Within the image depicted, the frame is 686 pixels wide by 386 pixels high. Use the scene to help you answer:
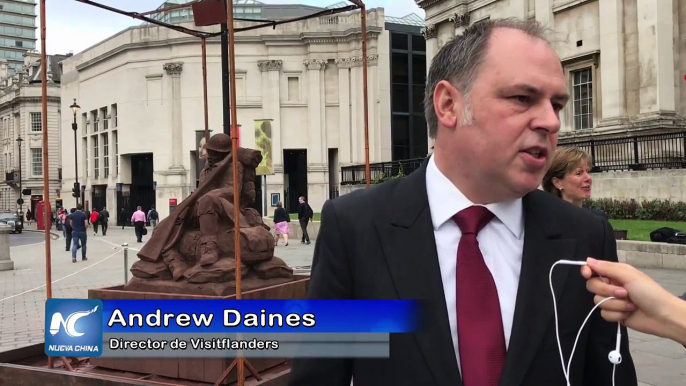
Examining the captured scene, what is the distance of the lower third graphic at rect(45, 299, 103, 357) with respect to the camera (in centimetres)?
490

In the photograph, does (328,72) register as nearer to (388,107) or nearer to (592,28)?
(388,107)

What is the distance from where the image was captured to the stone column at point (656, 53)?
2041 centimetres

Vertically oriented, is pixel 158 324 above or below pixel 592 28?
below

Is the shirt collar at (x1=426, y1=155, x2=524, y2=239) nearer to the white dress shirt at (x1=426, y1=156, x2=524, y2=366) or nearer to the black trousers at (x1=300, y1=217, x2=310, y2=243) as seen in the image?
the white dress shirt at (x1=426, y1=156, x2=524, y2=366)

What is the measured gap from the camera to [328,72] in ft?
138

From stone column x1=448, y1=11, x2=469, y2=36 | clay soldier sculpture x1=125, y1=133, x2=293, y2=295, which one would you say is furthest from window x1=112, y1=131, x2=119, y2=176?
clay soldier sculpture x1=125, y1=133, x2=293, y2=295

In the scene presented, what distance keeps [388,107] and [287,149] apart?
25.3ft

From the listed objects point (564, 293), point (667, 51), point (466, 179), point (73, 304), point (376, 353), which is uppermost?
point (667, 51)

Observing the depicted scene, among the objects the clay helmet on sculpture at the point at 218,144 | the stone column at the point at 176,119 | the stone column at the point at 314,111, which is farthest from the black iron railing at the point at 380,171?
the clay helmet on sculpture at the point at 218,144

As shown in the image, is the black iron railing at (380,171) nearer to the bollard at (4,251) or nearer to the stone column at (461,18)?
the stone column at (461,18)

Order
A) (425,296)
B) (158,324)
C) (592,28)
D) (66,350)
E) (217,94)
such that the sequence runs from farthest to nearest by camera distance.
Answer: (217,94) < (592,28) < (66,350) < (158,324) < (425,296)

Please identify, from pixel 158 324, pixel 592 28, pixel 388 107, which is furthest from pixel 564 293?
pixel 388 107

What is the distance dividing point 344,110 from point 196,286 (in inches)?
1448

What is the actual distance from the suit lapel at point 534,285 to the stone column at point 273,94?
4092 cm
